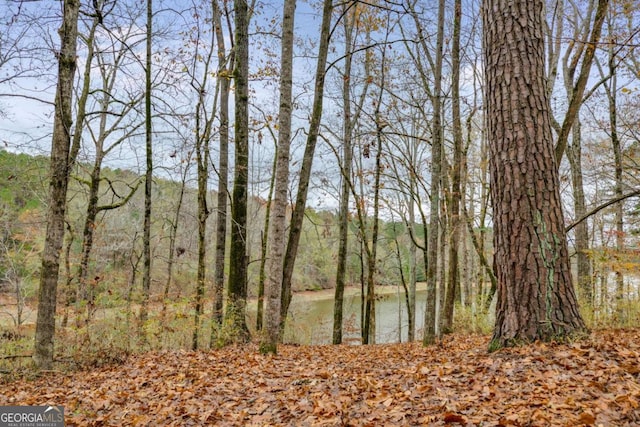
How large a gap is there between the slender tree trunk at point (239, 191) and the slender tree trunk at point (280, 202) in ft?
7.31

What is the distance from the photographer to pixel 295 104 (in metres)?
11.8

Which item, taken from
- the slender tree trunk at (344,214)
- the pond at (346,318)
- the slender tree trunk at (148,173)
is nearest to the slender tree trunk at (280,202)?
the slender tree trunk at (148,173)

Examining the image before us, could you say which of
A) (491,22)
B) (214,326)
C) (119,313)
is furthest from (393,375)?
(119,313)

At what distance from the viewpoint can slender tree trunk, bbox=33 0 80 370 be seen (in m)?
5.03

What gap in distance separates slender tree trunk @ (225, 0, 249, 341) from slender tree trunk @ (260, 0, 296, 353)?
2229 mm

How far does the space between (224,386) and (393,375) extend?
1696 millimetres

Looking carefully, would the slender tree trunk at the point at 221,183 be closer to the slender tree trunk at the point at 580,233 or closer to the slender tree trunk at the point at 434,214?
the slender tree trunk at the point at 434,214

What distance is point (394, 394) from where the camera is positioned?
9.30 feet

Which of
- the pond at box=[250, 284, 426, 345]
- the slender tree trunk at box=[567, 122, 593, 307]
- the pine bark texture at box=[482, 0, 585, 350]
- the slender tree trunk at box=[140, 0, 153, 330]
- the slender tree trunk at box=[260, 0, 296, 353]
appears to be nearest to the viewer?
the pine bark texture at box=[482, 0, 585, 350]

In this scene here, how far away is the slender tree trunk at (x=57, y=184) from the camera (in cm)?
503

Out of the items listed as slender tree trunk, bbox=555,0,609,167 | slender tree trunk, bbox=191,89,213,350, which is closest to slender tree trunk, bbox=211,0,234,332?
slender tree trunk, bbox=191,89,213,350

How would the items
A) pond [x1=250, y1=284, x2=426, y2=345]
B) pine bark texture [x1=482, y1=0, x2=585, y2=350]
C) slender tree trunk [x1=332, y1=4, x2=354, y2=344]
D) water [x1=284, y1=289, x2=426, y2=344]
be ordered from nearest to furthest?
pine bark texture [x1=482, y1=0, x2=585, y2=350] → slender tree trunk [x1=332, y1=4, x2=354, y2=344] → water [x1=284, y1=289, x2=426, y2=344] → pond [x1=250, y1=284, x2=426, y2=345]

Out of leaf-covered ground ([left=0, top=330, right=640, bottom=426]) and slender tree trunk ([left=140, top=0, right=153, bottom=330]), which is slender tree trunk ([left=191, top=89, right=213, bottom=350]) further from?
leaf-covered ground ([left=0, top=330, right=640, bottom=426])

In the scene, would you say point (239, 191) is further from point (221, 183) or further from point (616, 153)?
point (616, 153)
